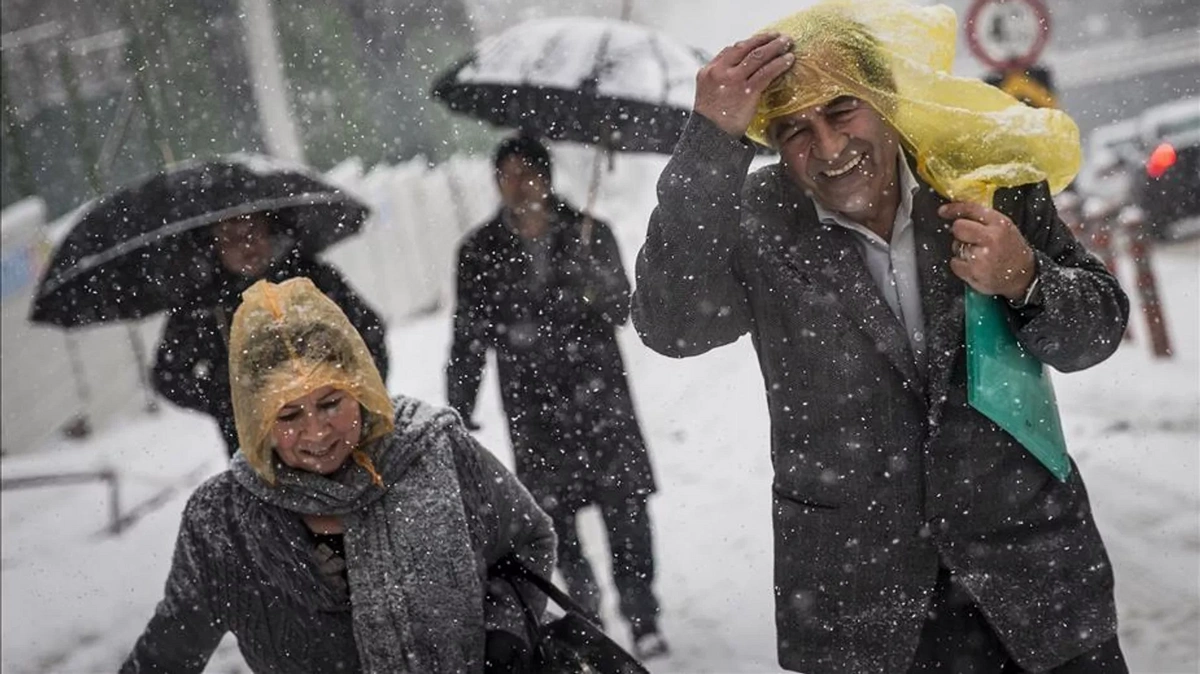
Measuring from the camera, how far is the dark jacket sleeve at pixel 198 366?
163 inches

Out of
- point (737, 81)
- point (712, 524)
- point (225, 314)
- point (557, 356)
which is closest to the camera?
point (737, 81)

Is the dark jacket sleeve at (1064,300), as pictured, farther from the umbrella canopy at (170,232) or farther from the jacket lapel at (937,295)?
the umbrella canopy at (170,232)

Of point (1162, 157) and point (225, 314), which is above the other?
point (225, 314)

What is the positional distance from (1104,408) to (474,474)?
4.74 meters

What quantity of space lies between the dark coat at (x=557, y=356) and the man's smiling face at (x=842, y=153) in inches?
77.2

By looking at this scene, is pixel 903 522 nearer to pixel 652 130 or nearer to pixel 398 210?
pixel 652 130

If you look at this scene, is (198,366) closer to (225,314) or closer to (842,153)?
(225,314)

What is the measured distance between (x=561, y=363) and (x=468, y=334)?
1.02ft

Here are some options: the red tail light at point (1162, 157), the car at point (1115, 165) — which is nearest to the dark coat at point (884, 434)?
the red tail light at point (1162, 157)

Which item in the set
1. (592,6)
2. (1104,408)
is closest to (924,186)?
(1104,408)

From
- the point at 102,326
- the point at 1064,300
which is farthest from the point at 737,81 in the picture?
the point at 102,326

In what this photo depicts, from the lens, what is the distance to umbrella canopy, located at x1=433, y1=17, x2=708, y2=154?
4082mm

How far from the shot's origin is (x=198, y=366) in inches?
163

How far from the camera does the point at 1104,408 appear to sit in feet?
21.1
